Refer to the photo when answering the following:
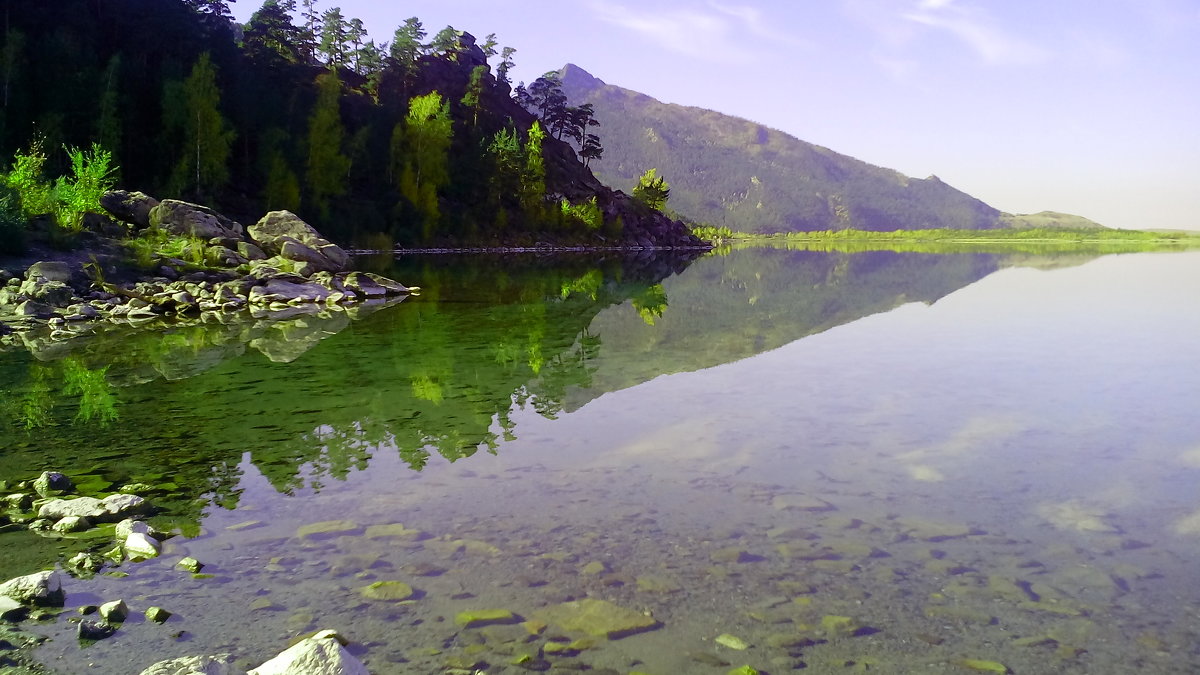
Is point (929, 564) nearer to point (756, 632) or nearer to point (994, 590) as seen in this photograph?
point (994, 590)

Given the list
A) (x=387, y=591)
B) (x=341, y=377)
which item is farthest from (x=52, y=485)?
(x=341, y=377)

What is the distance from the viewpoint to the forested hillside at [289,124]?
58125 millimetres

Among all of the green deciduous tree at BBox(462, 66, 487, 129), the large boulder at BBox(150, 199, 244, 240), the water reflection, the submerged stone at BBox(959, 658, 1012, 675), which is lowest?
the water reflection

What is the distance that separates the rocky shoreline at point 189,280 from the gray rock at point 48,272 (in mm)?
34

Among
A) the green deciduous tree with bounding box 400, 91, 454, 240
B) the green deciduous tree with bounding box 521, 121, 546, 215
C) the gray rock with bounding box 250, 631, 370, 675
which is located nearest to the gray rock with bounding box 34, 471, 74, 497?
the gray rock with bounding box 250, 631, 370, 675

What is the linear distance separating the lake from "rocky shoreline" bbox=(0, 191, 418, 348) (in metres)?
7.29

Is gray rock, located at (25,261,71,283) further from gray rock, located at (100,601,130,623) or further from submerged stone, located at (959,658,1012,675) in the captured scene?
submerged stone, located at (959,658,1012,675)

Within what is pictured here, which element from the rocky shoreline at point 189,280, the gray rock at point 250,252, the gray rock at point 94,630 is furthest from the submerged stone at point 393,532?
the gray rock at point 250,252

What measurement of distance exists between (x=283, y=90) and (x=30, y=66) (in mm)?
30137

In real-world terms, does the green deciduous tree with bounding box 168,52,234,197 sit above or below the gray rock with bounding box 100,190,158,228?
above

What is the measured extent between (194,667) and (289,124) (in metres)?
81.7

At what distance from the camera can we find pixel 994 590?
6.59m

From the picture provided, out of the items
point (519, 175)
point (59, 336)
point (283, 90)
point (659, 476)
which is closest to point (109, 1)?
point (283, 90)

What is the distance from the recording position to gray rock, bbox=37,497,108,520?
315 inches
